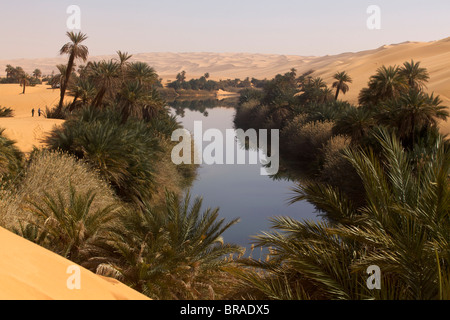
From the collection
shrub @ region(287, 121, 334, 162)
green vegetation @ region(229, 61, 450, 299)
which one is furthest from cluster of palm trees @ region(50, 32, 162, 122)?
green vegetation @ region(229, 61, 450, 299)

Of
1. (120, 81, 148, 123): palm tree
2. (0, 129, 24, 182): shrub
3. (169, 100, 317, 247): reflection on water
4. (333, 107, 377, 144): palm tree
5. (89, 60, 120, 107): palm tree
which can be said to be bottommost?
(169, 100, 317, 247): reflection on water

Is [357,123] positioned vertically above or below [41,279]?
above

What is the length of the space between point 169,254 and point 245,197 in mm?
19155

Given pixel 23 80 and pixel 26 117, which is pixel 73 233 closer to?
pixel 26 117

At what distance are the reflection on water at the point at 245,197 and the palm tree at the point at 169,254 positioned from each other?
773 centimetres

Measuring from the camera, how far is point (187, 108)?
90188 mm

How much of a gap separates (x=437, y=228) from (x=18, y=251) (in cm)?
671

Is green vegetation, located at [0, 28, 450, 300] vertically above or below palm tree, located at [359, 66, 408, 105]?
below

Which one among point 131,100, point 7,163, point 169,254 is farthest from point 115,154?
point 169,254

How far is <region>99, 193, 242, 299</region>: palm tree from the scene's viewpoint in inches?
380

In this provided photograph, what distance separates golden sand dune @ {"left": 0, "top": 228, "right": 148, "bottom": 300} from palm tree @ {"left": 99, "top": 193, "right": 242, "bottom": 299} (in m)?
1.76

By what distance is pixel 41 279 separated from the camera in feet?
21.0

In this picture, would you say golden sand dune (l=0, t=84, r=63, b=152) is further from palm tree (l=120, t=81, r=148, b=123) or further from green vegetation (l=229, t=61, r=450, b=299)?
green vegetation (l=229, t=61, r=450, b=299)
